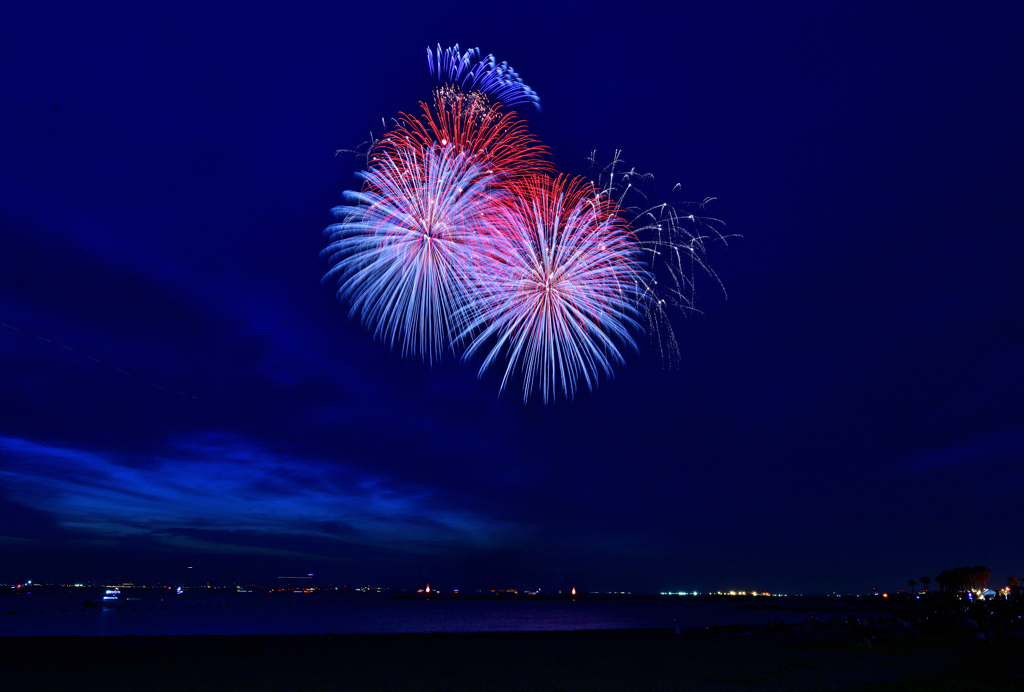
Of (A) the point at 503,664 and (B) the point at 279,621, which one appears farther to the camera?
(B) the point at 279,621

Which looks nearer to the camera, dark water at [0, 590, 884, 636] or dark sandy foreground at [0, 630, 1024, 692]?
dark sandy foreground at [0, 630, 1024, 692]

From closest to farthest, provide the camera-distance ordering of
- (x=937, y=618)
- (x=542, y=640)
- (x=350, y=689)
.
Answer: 1. (x=350, y=689)
2. (x=542, y=640)
3. (x=937, y=618)

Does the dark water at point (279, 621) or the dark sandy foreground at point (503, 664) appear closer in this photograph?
the dark sandy foreground at point (503, 664)

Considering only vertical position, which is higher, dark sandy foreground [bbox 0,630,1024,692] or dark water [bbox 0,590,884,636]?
dark water [bbox 0,590,884,636]

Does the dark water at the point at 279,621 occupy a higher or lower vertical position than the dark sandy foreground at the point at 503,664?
higher

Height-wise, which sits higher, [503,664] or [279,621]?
[279,621]

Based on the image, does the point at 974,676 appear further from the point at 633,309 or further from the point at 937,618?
the point at 937,618

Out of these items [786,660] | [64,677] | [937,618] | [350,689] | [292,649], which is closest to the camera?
[350,689]

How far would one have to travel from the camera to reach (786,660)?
28500mm

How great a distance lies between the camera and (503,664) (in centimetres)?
2830

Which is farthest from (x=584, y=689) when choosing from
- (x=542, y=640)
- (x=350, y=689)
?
(x=542, y=640)

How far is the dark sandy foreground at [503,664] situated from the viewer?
853 inches

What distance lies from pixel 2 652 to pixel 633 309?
35996mm

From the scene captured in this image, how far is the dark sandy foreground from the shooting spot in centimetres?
2167
